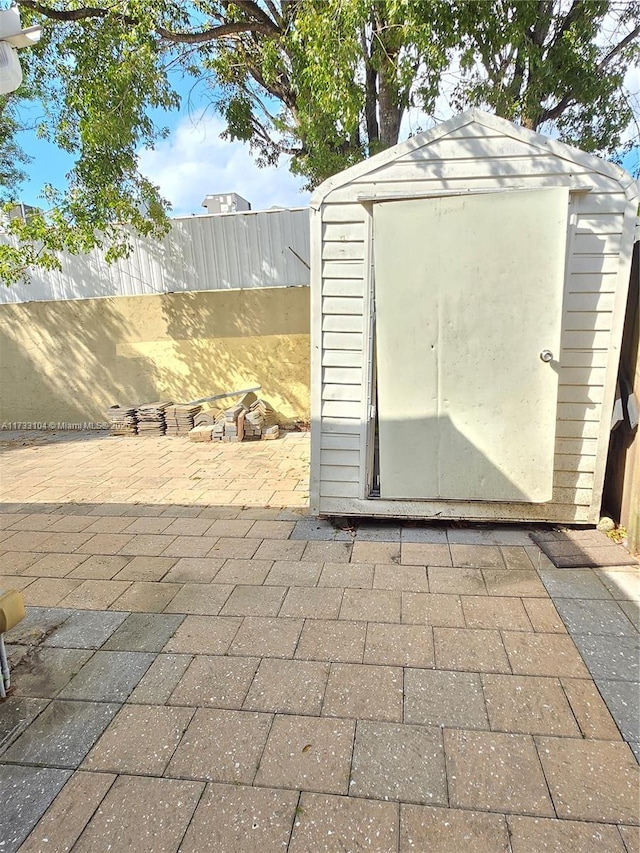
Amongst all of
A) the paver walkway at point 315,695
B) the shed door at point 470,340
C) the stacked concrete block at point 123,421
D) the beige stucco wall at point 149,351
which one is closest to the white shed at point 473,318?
the shed door at point 470,340

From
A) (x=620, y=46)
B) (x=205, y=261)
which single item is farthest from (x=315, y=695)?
(x=620, y=46)

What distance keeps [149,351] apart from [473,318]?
6003 millimetres

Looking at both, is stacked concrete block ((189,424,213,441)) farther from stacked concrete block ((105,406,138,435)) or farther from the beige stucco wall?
stacked concrete block ((105,406,138,435))

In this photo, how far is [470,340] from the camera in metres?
3.12

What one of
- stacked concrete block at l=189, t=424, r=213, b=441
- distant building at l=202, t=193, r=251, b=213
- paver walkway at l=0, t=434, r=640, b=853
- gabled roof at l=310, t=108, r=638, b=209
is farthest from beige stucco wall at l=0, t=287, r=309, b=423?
distant building at l=202, t=193, r=251, b=213

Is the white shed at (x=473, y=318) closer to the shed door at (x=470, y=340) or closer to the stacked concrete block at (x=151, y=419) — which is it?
the shed door at (x=470, y=340)

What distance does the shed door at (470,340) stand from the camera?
2945 mm

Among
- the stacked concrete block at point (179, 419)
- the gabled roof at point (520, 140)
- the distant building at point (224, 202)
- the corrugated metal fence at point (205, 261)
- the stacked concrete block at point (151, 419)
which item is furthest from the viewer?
the distant building at point (224, 202)

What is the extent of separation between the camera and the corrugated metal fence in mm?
7082

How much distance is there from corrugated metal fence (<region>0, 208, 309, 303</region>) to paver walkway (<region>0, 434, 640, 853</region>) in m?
4.81

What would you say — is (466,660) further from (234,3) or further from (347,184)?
(234,3)

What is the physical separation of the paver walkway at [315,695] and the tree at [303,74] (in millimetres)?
4463

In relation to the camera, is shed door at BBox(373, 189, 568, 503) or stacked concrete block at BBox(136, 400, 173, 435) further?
stacked concrete block at BBox(136, 400, 173, 435)

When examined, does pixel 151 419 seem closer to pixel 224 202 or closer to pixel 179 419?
pixel 179 419
